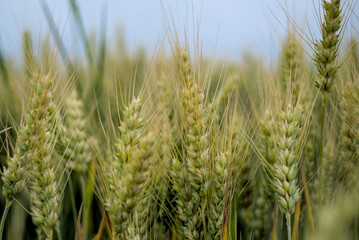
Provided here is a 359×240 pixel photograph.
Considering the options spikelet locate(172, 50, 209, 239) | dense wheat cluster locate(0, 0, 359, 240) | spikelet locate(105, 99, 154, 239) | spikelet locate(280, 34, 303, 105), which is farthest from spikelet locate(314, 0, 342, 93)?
spikelet locate(105, 99, 154, 239)

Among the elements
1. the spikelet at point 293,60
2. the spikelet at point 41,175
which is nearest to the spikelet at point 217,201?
the spikelet at point 41,175

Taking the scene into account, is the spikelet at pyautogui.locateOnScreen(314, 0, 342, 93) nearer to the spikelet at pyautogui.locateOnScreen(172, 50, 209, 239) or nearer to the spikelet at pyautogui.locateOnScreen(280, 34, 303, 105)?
the spikelet at pyautogui.locateOnScreen(280, 34, 303, 105)

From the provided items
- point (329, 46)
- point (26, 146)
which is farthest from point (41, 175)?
point (329, 46)

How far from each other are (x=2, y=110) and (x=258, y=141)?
3.95 feet

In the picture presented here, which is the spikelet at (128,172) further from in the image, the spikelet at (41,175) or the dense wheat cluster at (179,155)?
the spikelet at (41,175)

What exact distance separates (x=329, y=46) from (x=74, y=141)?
1009 mm

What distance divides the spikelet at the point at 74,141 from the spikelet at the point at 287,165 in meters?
0.70

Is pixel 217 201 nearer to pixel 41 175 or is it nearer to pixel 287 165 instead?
pixel 287 165

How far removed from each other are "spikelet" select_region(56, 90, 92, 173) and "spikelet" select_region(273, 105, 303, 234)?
698mm

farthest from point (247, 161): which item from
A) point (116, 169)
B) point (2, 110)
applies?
point (2, 110)

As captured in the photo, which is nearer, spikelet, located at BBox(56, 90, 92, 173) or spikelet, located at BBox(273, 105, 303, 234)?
spikelet, located at BBox(273, 105, 303, 234)

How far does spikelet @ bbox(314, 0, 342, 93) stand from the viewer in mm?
1262

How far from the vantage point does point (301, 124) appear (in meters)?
1.27

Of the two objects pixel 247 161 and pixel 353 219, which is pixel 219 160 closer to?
pixel 247 161
